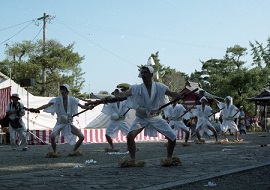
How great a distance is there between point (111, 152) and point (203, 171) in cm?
463

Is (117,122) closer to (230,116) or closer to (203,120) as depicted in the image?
(203,120)

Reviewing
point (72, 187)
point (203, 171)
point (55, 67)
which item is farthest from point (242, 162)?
point (55, 67)

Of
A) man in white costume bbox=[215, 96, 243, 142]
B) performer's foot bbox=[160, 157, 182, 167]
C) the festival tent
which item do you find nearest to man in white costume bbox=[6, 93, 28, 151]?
the festival tent

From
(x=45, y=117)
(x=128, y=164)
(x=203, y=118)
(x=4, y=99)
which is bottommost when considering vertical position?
(x=128, y=164)

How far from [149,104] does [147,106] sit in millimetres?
50

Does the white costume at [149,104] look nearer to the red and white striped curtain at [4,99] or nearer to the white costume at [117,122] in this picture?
the white costume at [117,122]

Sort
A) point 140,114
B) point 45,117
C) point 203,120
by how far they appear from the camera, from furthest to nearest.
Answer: point 45,117, point 203,120, point 140,114

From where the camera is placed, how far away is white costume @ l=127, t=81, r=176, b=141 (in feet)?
21.9

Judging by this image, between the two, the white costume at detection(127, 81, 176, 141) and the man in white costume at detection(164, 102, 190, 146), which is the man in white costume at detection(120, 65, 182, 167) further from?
the man in white costume at detection(164, 102, 190, 146)

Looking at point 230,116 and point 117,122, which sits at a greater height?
point 230,116

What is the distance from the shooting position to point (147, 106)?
6703 millimetres

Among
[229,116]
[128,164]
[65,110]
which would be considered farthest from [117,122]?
[229,116]

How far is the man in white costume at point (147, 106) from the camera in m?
6.63

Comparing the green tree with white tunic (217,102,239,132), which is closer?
white tunic (217,102,239,132)
